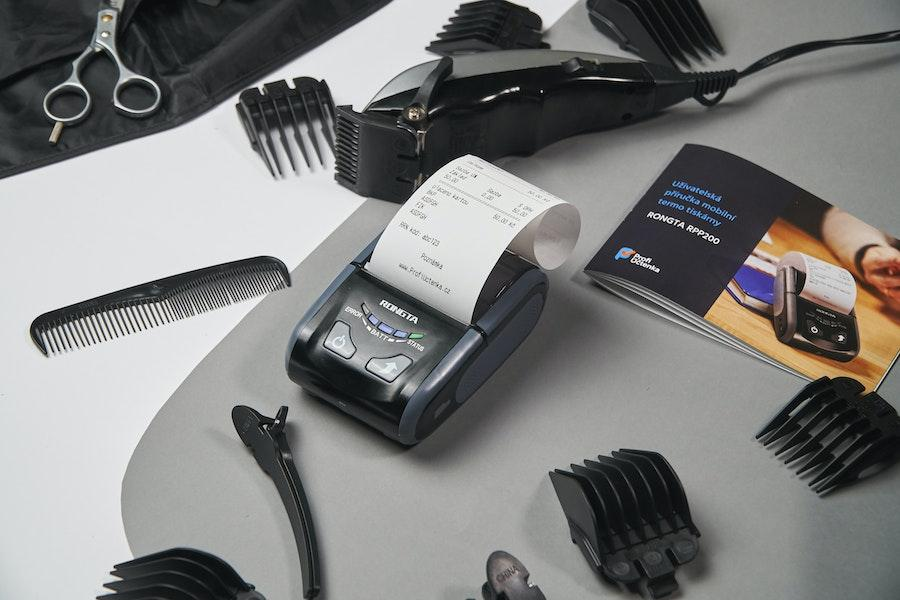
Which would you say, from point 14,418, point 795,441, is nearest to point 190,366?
point 14,418

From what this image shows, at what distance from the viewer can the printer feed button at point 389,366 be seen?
97cm

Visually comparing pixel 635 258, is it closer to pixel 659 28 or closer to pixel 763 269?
pixel 763 269

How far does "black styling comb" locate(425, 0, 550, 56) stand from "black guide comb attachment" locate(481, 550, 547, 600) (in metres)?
0.80

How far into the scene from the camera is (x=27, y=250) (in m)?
1.19

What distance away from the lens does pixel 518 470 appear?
3.30 feet

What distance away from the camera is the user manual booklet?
1121 millimetres

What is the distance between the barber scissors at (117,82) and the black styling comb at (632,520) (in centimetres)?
79

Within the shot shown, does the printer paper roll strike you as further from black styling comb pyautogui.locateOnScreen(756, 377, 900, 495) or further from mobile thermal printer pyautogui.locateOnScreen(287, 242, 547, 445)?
mobile thermal printer pyautogui.locateOnScreen(287, 242, 547, 445)

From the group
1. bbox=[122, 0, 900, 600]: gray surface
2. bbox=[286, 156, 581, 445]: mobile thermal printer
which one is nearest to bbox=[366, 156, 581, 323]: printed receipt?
bbox=[286, 156, 581, 445]: mobile thermal printer

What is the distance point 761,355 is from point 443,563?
46 centimetres

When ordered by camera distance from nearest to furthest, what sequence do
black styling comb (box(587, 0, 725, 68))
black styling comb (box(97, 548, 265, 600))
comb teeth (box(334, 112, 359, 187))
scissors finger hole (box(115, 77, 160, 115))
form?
black styling comb (box(97, 548, 265, 600)) < comb teeth (box(334, 112, 359, 187)) < scissors finger hole (box(115, 77, 160, 115)) < black styling comb (box(587, 0, 725, 68))

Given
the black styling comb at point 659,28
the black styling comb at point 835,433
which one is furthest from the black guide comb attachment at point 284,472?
the black styling comb at point 659,28

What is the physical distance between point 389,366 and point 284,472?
0.15 metres

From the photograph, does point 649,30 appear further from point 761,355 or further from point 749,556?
point 749,556
